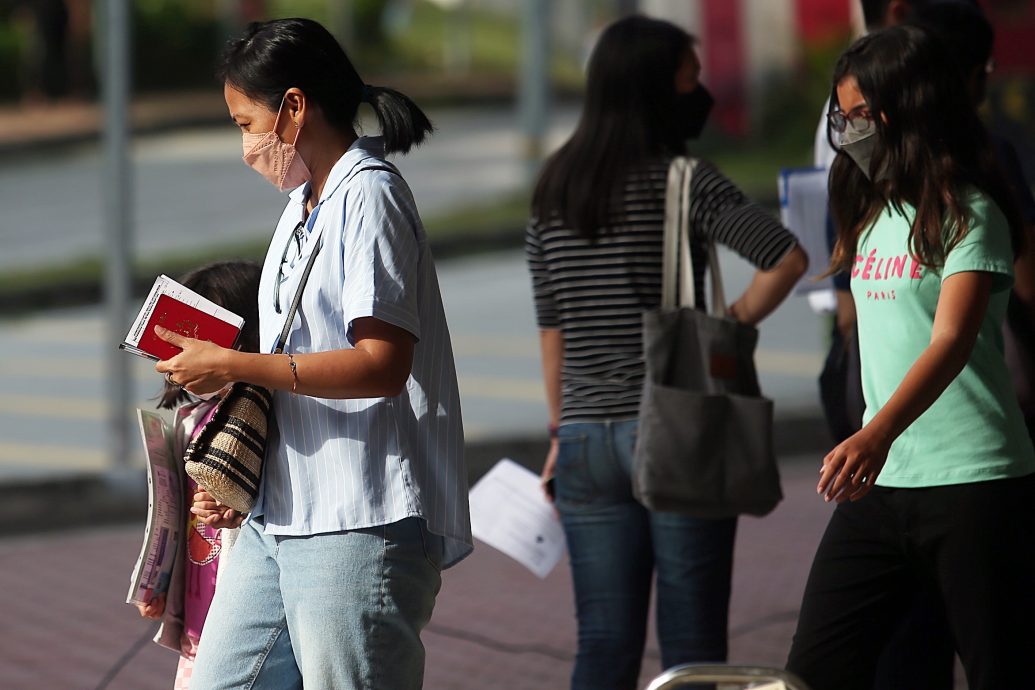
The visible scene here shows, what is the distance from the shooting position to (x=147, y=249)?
1816cm

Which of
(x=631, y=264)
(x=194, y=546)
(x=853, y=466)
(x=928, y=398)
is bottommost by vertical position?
(x=194, y=546)

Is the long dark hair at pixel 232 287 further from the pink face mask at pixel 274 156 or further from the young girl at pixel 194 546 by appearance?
the pink face mask at pixel 274 156

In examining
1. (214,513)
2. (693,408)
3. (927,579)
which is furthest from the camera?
(693,408)

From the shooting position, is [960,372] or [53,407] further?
[53,407]

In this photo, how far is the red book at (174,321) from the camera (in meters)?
2.59

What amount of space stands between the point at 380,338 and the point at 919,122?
114 cm

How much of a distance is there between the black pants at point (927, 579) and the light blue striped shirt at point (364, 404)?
2.51ft

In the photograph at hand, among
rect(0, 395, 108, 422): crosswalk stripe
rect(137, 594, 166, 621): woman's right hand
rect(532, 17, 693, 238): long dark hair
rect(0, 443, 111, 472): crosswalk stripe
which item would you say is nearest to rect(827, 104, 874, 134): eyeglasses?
rect(532, 17, 693, 238): long dark hair

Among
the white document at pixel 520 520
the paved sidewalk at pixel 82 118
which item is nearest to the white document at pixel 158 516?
the white document at pixel 520 520

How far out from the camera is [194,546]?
10.7ft

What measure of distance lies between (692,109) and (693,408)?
702 millimetres

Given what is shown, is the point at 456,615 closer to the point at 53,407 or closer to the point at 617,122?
the point at 617,122

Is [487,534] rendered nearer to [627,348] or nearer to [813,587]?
[627,348]

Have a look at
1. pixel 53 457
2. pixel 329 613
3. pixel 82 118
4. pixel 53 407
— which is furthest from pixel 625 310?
pixel 82 118
